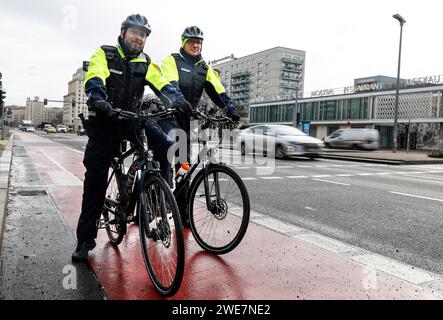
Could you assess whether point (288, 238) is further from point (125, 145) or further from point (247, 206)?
point (125, 145)

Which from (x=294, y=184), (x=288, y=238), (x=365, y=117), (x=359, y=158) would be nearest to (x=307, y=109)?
(x=365, y=117)

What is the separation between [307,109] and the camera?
57.9 m

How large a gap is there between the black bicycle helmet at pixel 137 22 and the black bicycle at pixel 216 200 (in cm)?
83

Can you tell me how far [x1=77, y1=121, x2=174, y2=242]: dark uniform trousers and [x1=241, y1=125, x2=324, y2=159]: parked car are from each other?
12.6 metres

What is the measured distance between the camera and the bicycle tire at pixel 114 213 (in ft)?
11.6

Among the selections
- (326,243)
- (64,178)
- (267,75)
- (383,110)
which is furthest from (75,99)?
(326,243)

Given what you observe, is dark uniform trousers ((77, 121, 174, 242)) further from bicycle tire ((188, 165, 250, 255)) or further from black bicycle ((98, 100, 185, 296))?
bicycle tire ((188, 165, 250, 255))

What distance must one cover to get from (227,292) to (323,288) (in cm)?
71

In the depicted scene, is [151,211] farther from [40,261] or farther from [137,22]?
[137,22]

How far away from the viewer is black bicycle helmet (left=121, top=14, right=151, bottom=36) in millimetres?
3244


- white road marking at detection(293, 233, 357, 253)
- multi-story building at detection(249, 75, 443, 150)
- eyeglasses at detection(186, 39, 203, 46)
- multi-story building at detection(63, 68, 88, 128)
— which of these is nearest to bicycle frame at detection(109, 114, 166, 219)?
eyeglasses at detection(186, 39, 203, 46)

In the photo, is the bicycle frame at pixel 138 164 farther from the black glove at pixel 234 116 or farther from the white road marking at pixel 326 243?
the white road marking at pixel 326 243

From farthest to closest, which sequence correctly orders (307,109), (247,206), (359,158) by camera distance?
(307,109), (359,158), (247,206)
